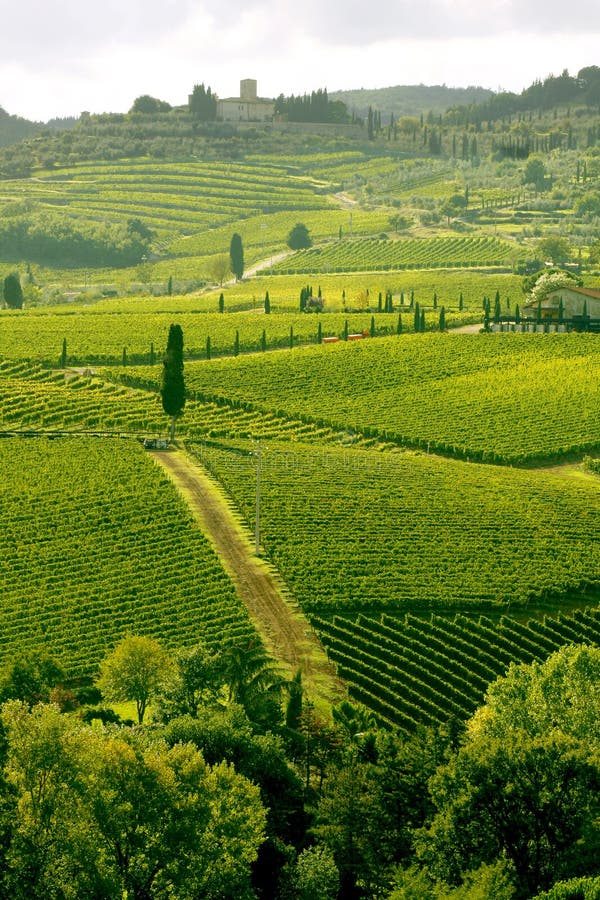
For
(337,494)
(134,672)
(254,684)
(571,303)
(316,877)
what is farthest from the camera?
Result: (571,303)

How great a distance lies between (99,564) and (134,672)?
50.6 ft

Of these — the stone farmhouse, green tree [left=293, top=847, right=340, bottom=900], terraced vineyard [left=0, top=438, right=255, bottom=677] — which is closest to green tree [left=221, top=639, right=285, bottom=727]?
terraced vineyard [left=0, top=438, right=255, bottom=677]

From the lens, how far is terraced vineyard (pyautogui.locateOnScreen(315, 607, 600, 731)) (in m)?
64.4

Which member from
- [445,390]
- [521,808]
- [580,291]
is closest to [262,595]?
[521,808]

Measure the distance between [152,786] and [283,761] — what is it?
10.2 meters

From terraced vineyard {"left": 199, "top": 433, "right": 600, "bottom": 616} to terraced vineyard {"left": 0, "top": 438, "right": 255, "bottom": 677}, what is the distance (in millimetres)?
4320

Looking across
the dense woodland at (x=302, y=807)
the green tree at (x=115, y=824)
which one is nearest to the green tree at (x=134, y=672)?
the dense woodland at (x=302, y=807)

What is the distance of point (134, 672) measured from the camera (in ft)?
203

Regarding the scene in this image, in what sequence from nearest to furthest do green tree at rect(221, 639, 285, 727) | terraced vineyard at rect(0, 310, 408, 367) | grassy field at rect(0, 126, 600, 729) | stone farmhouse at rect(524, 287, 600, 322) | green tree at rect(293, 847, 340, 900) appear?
green tree at rect(293, 847, 340, 900), green tree at rect(221, 639, 285, 727), grassy field at rect(0, 126, 600, 729), terraced vineyard at rect(0, 310, 408, 367), stone farmhouse at rect(524, 287, 600, 322)

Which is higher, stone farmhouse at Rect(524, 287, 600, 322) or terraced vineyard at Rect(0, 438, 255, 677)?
stone farmhouse at Rect(524, 287, 600, 322)

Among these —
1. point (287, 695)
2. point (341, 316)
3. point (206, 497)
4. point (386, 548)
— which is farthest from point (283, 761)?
point (341, 316)

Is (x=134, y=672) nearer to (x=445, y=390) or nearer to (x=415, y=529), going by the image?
(x=415, y=529)

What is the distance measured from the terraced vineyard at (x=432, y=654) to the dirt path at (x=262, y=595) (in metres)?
0.90

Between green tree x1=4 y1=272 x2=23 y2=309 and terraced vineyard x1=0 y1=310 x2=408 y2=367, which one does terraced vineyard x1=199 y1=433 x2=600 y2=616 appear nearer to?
terraced vineyard x1=0 y1=310 x2=408 y2=367
